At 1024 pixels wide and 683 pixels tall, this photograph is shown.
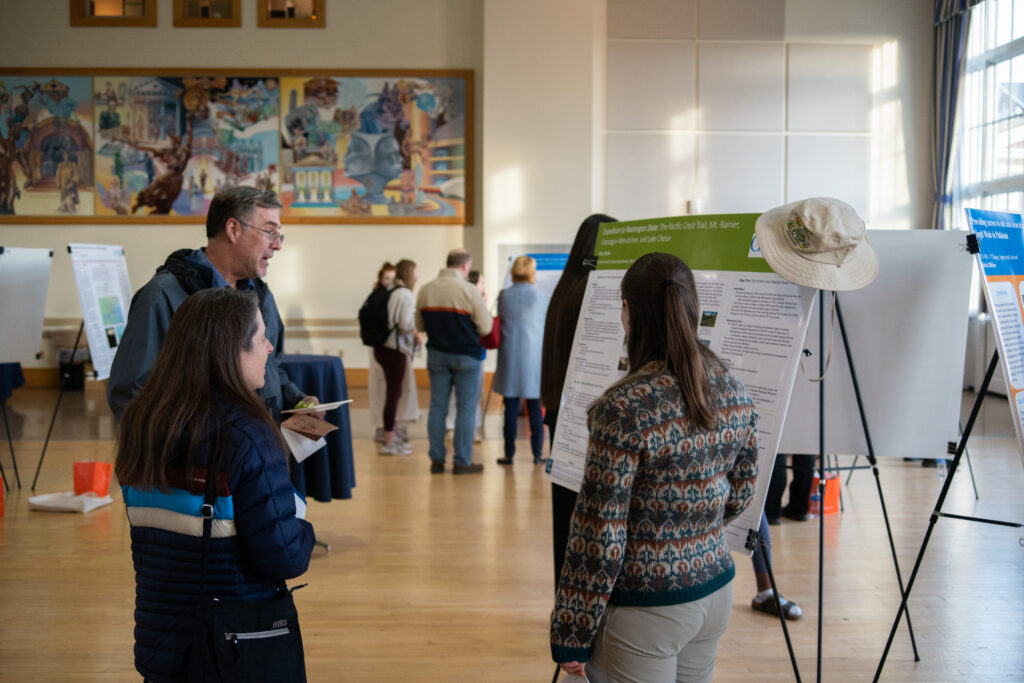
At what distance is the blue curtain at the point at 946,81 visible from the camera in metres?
11.0

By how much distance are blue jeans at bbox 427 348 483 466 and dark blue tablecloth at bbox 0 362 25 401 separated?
320 cm

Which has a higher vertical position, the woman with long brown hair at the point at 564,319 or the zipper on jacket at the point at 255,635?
the woman with long brown hair at the point at 564,319

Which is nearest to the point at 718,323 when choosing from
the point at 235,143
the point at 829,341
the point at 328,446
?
the point at 829,341

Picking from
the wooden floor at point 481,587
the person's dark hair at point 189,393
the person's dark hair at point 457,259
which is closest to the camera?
the person's dark hair at point 189,393

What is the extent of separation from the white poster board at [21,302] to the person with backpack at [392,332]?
2381mm

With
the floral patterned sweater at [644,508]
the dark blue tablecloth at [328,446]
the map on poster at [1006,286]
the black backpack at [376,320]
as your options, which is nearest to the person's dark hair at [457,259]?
the black backpack at [376,320]

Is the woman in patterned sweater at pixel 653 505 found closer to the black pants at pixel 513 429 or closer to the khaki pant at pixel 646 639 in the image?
the khaki pant at pixel 646 639

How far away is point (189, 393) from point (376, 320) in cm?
545

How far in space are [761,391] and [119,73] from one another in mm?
11325

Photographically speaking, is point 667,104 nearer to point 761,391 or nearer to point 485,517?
point 485,517

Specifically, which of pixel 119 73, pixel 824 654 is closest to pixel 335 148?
pixel 119 73

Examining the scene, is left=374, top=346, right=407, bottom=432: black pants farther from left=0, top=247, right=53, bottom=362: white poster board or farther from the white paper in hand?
the white paper in hand

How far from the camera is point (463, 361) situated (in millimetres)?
6824

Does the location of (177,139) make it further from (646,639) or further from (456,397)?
(646,639)
